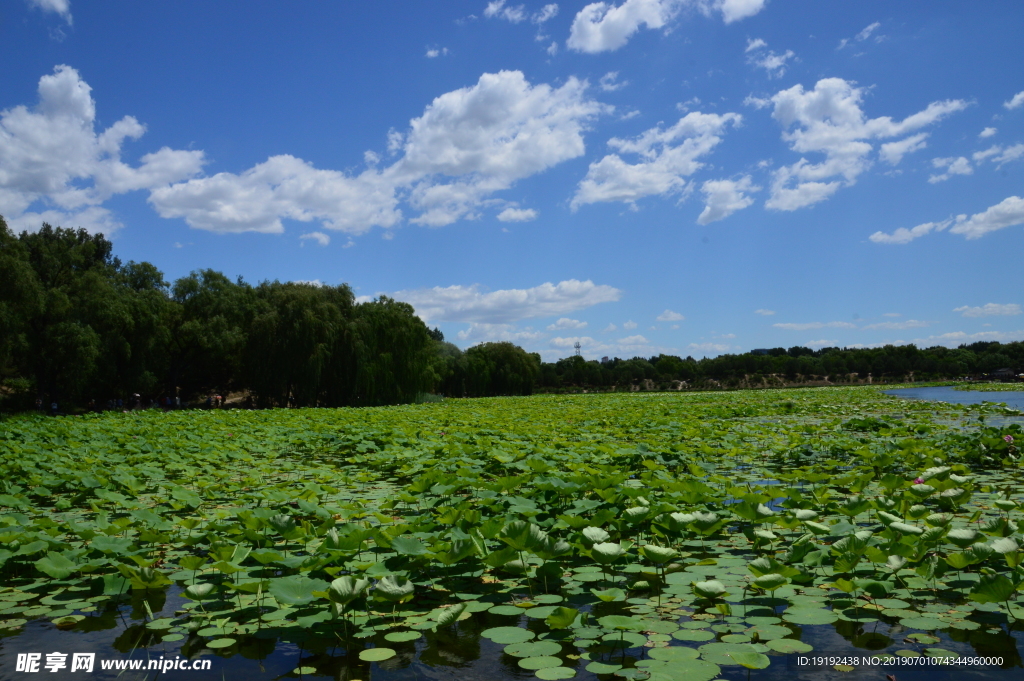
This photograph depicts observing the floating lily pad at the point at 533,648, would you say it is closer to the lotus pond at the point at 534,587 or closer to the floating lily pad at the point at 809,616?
the lotus pond at the point at 534,587

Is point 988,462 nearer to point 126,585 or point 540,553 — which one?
point 540,553

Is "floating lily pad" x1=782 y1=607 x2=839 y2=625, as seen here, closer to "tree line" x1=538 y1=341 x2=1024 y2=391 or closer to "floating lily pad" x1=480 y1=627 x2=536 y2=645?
"floating lily pad" x1=480 y1=627 x2=536 y2=645

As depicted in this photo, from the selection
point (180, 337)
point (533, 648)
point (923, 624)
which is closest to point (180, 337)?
point (180, 337)

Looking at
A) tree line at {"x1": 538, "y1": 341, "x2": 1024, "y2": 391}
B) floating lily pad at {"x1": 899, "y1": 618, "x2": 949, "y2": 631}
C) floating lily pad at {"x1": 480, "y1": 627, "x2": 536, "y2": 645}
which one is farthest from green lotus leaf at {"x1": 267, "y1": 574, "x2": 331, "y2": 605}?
tree line at {"x1": 538, "y1": 341, "x2": 1024, "y2": 391}

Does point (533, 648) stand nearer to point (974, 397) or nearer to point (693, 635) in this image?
point (693, 635)

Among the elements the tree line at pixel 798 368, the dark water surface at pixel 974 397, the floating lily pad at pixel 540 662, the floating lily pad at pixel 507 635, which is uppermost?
the tree line at pixel 798 368

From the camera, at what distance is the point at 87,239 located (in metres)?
28.3

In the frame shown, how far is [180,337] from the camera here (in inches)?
977

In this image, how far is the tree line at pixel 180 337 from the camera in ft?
61.1

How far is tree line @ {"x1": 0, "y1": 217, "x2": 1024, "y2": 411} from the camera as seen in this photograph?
733 inches

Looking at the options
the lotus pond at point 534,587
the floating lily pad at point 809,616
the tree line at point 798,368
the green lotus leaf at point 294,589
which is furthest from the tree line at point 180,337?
the tree line at point 798,368

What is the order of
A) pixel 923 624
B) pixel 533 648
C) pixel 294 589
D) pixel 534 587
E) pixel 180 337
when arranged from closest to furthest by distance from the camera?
1. pixel 533 648
2. pixel 923 624
3. pixel 294 589
4. pixel 534 587
5. pixel 180 337

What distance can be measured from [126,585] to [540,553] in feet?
6.05

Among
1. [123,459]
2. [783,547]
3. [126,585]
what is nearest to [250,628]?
[126,585]
